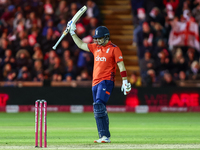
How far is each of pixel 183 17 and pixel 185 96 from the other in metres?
4.06

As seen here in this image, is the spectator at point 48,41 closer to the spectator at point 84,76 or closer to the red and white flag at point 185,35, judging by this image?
the spectator at point 84,76

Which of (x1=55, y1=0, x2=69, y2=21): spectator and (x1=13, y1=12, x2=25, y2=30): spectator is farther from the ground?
(x1=55, y1=0, x2=69, y2=21): spectator

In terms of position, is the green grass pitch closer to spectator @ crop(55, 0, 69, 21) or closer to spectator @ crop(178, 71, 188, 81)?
spectator @ crop(178, 71, 188, 81)

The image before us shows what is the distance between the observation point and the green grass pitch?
8.75 meters

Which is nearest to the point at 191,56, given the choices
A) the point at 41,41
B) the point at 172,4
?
the point at 172,4

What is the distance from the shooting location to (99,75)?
9.02m

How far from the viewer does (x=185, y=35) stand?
19.7m

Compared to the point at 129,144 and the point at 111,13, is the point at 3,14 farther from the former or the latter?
the point at 129,144

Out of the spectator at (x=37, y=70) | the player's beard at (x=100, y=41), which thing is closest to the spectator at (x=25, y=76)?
the spectator at (x=37, y=70)

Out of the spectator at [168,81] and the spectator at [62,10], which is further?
the spectator at [62,10]

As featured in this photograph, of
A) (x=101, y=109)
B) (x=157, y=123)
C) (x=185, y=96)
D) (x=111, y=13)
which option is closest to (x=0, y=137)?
(x=101, y=109)

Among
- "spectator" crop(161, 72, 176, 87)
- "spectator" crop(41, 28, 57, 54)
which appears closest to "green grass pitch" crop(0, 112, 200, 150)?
"spectator" crop(161, 72, 176, 87)

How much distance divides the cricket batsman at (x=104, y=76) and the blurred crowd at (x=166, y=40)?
857 centimetres

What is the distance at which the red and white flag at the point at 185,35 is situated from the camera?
19.6 m
